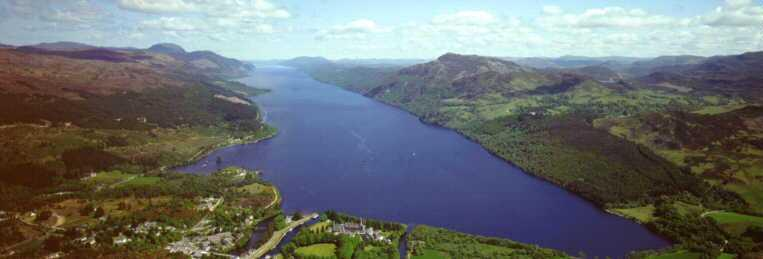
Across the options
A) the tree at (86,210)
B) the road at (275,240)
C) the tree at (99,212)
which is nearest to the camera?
the road at (275,240)

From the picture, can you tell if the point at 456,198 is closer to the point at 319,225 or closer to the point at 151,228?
the point at 319,225

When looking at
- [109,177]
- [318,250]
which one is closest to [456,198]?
[318,250]

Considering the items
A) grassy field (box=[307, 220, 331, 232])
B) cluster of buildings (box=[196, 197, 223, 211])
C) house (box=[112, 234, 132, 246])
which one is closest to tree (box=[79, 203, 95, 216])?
house (box=[112, 234, 132, 246])

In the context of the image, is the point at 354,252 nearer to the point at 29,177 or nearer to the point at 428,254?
the point at 428,254

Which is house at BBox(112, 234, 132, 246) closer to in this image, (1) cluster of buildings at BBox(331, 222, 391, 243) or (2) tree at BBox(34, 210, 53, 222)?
(2) tree at BBox(34, 210, 53, 222)

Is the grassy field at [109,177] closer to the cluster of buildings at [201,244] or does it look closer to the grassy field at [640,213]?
the cluster of buildings at [201,244]

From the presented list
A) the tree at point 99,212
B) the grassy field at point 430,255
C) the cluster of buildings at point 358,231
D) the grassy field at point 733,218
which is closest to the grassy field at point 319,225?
the cluster of buildings at point 358,231

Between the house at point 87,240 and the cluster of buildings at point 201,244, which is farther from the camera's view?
the house at point 87,240
